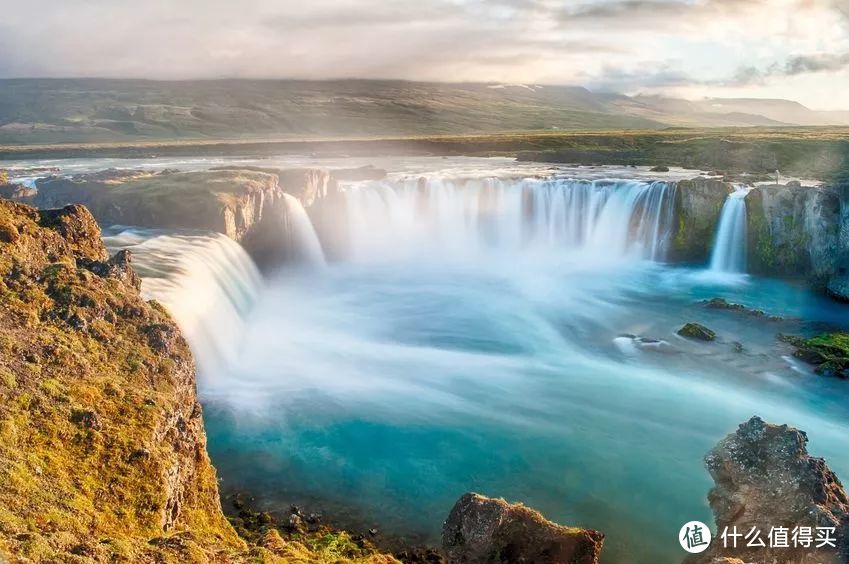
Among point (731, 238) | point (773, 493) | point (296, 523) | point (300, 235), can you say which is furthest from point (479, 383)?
point (731, 238)

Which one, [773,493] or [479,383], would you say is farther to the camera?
[479,383]

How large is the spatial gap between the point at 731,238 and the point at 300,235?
29.9 m

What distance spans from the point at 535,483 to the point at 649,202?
33934mm

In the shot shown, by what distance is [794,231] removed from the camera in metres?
40.8

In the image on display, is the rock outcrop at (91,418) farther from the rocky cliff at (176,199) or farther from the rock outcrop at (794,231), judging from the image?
the rock outcrop at (794,231)

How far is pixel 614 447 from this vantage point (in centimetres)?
2002

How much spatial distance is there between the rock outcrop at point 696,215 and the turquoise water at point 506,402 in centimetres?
665

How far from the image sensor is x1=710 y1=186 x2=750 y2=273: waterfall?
4316 centimetres

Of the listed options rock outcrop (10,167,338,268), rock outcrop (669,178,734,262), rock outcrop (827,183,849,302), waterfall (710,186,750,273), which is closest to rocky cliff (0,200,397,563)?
rock outcrop (10,167,338,268)

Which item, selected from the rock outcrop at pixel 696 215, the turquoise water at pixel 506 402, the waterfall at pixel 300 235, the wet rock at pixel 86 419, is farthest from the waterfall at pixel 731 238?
the wet rock at pixel 86 419

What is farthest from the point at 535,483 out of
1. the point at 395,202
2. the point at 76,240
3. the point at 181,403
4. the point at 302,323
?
the point at 395,202

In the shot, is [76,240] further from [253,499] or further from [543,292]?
[543,292]

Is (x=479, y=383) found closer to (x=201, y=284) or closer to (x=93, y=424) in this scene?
(x=201, y=284)

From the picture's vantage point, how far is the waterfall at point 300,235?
142 feet
